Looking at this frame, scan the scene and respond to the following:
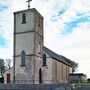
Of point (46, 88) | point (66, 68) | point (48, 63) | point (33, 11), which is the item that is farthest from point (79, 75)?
point (46, 88)

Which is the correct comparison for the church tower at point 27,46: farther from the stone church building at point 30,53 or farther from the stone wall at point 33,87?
the stone wall at point 33,87

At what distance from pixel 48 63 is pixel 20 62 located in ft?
17.1

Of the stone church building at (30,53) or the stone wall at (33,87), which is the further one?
the stone church building at (30,53)

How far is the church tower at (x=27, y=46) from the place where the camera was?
41787mm

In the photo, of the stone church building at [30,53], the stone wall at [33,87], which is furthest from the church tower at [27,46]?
the stone wall at [33,87]

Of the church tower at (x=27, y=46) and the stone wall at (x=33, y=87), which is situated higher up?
the church tower at (x=27, y=46)

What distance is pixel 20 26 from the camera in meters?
44.1

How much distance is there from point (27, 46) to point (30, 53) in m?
1.41

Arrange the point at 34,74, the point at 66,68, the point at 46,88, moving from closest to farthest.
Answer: the point at 46,88 → the point at 34,74 → the point at 66,68

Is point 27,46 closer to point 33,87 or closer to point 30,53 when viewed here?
point 30,53

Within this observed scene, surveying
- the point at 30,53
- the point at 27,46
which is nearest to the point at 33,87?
the point at 30,53

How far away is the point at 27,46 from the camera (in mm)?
42750

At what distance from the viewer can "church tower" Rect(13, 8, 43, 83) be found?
137ft

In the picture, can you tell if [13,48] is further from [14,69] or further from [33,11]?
[33,11]
